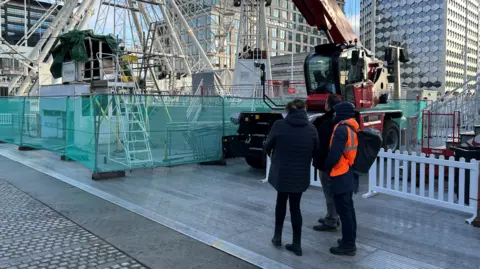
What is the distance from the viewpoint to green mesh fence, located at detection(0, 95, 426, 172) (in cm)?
984

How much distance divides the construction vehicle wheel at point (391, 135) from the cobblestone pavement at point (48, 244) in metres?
8.77

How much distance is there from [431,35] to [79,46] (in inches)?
3860

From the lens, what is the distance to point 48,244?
5.27 metres

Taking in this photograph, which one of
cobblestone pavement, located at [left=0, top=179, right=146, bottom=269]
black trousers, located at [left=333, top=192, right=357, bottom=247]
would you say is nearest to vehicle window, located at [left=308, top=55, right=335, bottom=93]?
black trousers, located at [left=333, top=192, right=357, bottom=247]

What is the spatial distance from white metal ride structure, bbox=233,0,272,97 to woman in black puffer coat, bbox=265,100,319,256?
2246cm

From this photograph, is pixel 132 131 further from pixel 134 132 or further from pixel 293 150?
pixel 293 150

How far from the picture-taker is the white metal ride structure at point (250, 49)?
1137 inches

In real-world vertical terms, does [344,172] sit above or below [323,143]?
below

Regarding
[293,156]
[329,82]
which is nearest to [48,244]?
[293,156]

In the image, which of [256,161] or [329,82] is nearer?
[329,82]

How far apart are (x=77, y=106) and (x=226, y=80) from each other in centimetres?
2416

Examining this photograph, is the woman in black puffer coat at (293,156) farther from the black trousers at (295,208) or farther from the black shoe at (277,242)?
the black shoe at (277,242)

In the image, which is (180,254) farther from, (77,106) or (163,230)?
(77,106)

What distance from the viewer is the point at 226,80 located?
34750mm
